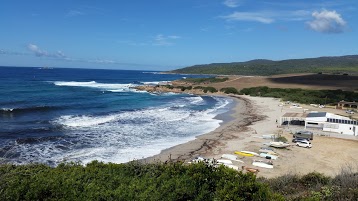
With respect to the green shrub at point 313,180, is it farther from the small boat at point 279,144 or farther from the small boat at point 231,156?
the small boat at point 279,144

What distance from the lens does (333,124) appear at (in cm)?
3472

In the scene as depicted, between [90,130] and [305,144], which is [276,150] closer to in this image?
[305,144]

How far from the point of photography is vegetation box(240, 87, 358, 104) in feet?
211

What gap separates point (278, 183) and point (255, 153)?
12.5m

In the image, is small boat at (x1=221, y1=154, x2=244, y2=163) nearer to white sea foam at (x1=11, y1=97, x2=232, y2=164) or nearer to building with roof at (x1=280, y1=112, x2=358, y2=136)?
white sea foam at (x1=11, y1=97, x2=232, y2=164)

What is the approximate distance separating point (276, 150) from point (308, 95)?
49863mm

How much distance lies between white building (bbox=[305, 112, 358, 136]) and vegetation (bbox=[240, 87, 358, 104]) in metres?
29.1

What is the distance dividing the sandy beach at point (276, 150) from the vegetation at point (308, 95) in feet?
98.8

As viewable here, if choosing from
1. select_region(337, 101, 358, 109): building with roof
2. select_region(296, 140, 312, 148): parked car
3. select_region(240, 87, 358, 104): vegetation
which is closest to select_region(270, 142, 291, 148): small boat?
select_region(296, 140, 312, 148): parked car

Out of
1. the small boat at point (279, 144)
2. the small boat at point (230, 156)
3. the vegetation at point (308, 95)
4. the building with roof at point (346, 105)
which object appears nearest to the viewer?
the small boat at point (230, 156)

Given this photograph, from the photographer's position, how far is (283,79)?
110875 millimetres

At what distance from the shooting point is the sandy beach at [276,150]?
22422mm

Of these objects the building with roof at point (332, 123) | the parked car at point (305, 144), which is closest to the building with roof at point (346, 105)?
the building with roof at point (332, 123)

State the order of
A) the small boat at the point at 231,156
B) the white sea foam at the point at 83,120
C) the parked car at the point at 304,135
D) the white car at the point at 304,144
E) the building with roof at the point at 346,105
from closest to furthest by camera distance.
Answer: the small boat at the point at 231,156 < the white car at the point at 304,144 < the parked car at the point at 304,135 < the white sea foam at the point at 83,120 < the building with roof at the point at 346,105
